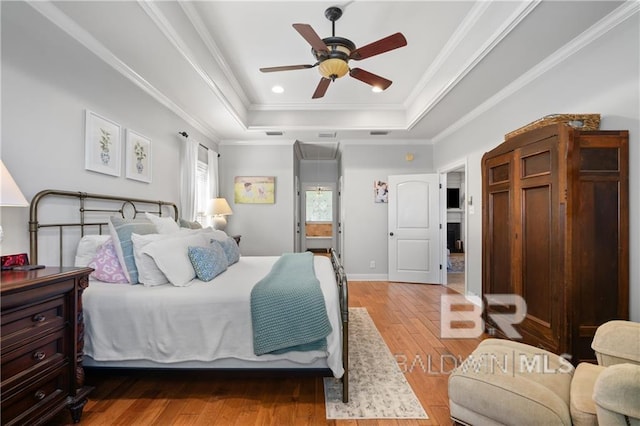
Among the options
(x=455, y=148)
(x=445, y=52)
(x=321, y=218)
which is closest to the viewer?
(x=445, y=52)

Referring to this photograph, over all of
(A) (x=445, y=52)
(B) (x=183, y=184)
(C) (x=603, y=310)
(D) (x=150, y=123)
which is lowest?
(C) (x=603, y=310)

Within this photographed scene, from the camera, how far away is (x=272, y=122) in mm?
4504

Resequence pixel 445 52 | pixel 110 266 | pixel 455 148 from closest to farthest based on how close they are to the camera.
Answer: pixel 110 266 < pixel 445 52 < pixel 455 148

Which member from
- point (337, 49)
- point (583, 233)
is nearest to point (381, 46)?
point (337, 49)

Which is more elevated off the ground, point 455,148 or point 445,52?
point 445,52

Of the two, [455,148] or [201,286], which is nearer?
[201,286]

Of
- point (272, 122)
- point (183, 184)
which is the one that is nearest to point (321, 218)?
point (272, 122)

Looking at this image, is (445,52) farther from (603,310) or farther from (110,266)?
(110,266)

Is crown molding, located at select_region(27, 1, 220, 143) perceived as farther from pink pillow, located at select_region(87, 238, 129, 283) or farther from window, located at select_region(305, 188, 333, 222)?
window, located at select_region(305, 188, 333, 222)

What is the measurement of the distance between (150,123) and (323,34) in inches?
83.3

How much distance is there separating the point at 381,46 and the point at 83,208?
107 inches

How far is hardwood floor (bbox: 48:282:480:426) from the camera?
1.63 metres

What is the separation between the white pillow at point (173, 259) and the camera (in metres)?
1.93

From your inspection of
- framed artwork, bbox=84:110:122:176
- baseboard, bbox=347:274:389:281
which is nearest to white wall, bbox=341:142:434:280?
baseboard, bbox=347:274:389:281
